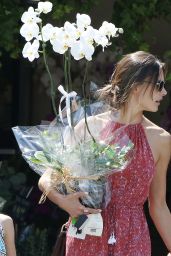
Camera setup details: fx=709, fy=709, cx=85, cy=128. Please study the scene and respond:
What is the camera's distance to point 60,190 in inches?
114

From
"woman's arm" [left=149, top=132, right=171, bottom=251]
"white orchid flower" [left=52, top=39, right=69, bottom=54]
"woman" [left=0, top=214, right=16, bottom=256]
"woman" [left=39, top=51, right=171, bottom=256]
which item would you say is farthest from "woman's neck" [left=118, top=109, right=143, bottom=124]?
"woman" [left=0, top=214, right=16, bottom=256]

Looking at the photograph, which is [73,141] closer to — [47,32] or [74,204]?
[74,204]

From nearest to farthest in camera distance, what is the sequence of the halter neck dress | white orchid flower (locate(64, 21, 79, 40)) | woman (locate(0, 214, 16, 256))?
white orchid flower (locate(64, 21, 79, 40)) < woman (locate(0, 214, 16, 256)) < the halter neck dress

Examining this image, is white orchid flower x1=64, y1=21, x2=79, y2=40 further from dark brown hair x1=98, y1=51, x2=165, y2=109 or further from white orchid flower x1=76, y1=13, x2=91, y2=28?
dark brown hair x1=98, y1=51, x2=165, y2=109

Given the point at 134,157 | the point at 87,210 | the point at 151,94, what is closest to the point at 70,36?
the point at 151,94

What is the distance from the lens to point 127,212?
9.87ft

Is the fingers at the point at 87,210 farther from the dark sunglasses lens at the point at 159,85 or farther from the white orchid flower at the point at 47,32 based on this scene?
the white orchid flower at the point at 47,32

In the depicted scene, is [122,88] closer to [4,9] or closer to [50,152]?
[50,152]

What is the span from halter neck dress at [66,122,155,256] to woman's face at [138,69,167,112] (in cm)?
12

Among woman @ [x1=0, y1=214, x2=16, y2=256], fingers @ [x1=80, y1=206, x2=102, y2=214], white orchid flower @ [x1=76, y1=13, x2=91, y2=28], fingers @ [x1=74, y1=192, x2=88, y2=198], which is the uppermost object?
white orchid flower @ [x1=76, y1=13, x2=91, y2=28]

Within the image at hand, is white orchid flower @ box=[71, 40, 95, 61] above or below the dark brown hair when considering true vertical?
above

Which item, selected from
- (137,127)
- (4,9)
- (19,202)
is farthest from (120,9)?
(137,127)

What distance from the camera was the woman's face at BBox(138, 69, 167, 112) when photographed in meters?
2.96

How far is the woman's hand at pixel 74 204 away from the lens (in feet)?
9.30
